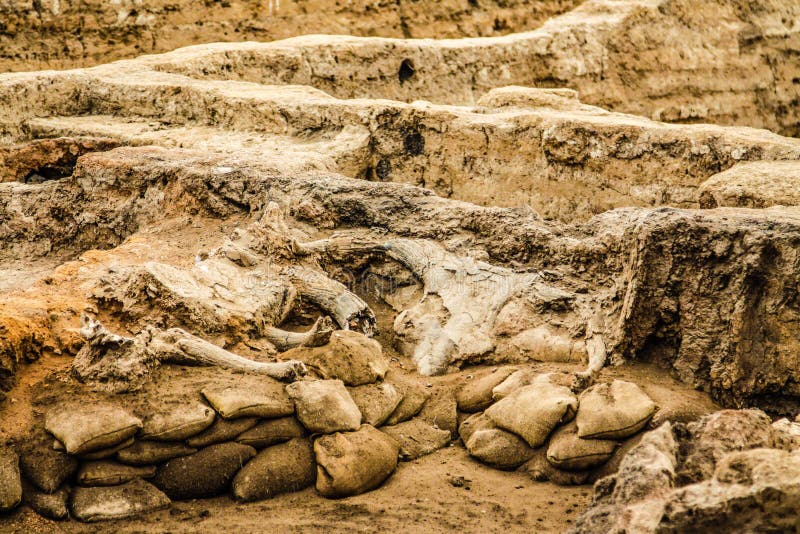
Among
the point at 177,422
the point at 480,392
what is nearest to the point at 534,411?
the point at 480,392

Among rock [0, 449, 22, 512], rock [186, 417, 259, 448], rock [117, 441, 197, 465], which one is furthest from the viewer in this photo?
rock [186, 417, 259, 448]

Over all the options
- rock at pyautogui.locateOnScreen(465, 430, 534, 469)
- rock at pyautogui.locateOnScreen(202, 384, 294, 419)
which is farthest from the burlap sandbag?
rock at pyautogui.locateOnScreen(465, 430, 534, 469)

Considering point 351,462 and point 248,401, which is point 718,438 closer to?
point 351,462

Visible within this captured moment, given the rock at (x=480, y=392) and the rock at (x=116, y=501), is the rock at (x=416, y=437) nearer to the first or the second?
the rock at (x=480, y=392)

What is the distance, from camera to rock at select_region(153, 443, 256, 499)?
349 centimetres

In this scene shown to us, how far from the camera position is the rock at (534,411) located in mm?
3760

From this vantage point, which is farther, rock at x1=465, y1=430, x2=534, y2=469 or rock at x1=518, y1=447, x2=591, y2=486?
rock at x1=465, y1=430, x2=534, y2=469

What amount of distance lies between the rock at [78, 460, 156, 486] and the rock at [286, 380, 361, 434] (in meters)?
0.62

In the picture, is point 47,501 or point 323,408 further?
point 323,408

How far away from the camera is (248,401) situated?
370cm

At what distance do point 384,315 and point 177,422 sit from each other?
1.70 meters

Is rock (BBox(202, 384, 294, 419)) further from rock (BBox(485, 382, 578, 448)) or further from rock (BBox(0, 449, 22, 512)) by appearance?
rock (BBox(485, 382, 578, 448))

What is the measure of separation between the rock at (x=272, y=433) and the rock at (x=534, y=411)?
2.75ft

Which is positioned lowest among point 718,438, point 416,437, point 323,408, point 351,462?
point 416,437
